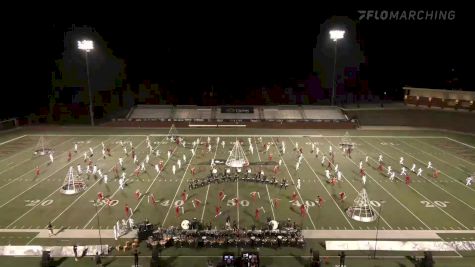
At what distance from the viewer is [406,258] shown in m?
15.9

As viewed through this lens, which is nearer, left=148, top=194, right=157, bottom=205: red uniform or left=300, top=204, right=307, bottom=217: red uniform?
left=300, top=204, right=307, bottom=217: red uniform

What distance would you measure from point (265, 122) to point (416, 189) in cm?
2587

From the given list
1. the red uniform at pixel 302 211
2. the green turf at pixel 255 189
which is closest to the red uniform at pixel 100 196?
the green turf at pixel 255 189

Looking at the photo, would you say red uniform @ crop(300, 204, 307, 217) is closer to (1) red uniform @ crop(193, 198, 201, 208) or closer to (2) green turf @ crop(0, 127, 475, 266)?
(2) green turf @ crop(0, 127, 475, 266)

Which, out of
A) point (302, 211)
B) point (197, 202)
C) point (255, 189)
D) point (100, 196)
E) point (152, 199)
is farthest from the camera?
point (255, 189)

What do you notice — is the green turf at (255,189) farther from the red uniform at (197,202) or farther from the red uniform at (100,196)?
the red uniform at (100,196)

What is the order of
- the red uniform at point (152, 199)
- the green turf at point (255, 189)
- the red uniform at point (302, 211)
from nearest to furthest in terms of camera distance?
the green turf at point (255, 189) → the red uniform at point (302, 211) → the red uniform at point (152, 199)

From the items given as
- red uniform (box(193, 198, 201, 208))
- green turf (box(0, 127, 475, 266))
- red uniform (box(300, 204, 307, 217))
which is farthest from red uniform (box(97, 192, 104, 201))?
red uniform (box(300, 204, 307, 217))

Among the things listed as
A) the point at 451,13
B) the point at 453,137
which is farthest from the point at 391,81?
the point at 453,137

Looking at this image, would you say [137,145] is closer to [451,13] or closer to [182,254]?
[182,254]

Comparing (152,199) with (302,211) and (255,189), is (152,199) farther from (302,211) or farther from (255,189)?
(302,211)

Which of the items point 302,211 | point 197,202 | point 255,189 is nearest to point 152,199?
point 197,202

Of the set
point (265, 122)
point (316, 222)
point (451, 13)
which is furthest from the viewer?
point (451, 13)

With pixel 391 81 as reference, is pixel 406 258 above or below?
below
